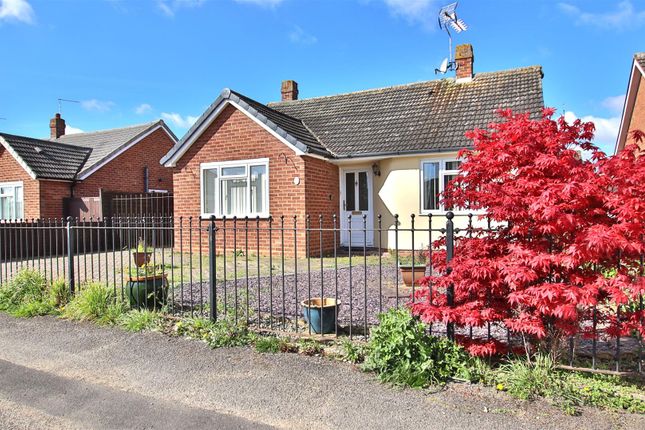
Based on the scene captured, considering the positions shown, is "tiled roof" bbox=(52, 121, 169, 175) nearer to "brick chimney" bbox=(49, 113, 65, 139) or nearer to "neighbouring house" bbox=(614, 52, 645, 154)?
"brick chimney" bbox=(49, 113, 65, 139)

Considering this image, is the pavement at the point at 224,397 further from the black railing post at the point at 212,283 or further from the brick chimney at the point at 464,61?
the brick chimney at the point at 464,61

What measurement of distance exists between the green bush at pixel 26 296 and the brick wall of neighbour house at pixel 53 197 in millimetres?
10156

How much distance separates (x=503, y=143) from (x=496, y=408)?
2.05 m

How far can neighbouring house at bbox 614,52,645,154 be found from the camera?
1349 centimetres

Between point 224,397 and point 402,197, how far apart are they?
9.20 metres

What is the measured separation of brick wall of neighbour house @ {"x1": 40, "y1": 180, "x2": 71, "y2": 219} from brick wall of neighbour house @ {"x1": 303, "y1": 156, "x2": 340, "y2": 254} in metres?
10.4

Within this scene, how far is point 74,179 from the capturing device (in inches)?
666

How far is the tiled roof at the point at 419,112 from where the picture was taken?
1183 cm

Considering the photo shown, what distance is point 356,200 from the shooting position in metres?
12.8

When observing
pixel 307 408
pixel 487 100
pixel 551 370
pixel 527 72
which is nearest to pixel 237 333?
pixel 307 408

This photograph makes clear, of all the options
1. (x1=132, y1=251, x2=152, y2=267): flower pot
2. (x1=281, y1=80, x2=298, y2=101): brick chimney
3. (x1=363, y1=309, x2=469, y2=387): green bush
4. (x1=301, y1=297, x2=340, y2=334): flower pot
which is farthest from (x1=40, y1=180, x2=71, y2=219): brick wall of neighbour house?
(x1=363, y1=309, x2=469, y2=387): green bush

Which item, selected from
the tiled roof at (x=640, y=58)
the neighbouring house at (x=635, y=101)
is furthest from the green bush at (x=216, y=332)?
the tiled roof at (x=640, y=58)

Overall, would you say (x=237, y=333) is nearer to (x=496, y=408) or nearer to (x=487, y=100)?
(x=496, y=408)

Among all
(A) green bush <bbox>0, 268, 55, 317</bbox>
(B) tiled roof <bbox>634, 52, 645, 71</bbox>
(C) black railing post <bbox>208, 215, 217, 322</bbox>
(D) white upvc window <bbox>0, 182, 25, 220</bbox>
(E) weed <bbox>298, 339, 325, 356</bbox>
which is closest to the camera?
(E) weed <bbox>298, 339, 325, 356</bbox>
